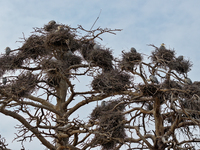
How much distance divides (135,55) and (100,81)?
0.89 meters

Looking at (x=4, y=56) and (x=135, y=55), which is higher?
(x=4, y=56)

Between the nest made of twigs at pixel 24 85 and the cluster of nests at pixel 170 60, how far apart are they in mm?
2452

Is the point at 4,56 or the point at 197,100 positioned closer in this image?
the point at 197,100

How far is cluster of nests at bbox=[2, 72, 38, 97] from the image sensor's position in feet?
16.5

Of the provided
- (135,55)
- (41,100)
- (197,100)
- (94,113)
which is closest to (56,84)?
(41,100)

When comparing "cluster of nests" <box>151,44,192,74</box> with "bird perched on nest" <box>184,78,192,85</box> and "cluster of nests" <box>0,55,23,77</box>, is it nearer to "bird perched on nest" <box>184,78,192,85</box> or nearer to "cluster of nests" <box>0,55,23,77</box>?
"bird perched on nest" <box>184,78,192,85</box>

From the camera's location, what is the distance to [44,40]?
19.7 ft

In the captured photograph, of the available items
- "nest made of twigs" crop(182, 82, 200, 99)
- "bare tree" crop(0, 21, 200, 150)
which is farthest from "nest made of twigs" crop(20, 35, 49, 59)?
"nest made of twigs" crop(182, 82, 200, 99)

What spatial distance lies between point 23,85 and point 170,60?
9.44 feet

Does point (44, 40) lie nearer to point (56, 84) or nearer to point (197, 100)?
point (56, 84)

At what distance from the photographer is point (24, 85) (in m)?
5.32

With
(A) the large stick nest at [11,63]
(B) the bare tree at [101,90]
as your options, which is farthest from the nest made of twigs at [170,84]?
(A) the large stick nest at [11,63]

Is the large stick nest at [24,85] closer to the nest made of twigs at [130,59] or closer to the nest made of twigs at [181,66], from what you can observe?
the nest made of twigs at [130,59]

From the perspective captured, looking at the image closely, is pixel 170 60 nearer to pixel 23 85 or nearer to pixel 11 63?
pixel 23 85
